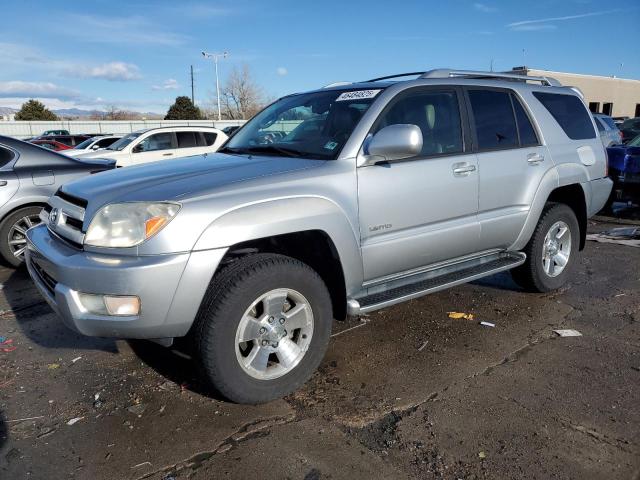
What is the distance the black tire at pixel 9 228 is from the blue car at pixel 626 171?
346 inches

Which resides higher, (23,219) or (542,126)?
(542,126)

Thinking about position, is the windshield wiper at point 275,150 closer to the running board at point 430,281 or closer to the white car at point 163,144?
the running board at point 430,281

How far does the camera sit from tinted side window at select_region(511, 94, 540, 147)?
439 centimetres

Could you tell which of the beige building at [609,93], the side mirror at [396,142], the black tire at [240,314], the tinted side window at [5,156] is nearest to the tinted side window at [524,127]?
the side mirror at [396,142]

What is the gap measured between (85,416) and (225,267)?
1.20 metres

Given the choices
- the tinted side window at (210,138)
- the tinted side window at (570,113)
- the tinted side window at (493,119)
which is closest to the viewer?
the tinted side window at (493,119)

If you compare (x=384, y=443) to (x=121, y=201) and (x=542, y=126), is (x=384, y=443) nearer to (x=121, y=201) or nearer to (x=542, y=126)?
(x=121, y=201)

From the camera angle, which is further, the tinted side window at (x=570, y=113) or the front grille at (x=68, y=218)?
the tinted side window at (x=570, y=113)

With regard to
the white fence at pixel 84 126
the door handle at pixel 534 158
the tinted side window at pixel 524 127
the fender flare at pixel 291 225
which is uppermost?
the white fence at pixel 84 126

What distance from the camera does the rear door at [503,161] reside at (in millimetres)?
4020

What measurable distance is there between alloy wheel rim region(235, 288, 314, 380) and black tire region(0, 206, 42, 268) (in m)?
4.08

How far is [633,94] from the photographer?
49.5 m

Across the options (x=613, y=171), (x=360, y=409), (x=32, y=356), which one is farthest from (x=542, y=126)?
(x=613, y=171)

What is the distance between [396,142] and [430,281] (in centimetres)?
111
